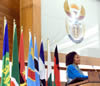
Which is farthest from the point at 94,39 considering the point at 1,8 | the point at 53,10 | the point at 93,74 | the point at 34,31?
the point at 93,74

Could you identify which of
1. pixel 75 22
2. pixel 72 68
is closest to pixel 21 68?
pixel 72 68

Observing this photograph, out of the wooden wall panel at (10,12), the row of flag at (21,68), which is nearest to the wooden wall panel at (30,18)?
the wooden wall panel at (10,12)

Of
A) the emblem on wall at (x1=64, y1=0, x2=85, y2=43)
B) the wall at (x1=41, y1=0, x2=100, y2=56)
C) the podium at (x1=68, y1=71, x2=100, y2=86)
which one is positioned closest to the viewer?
the podium at (x1=68, y1=71, x2=100, y2=86)

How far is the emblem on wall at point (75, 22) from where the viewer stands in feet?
26.5

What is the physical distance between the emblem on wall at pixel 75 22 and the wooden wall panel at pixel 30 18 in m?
1.19

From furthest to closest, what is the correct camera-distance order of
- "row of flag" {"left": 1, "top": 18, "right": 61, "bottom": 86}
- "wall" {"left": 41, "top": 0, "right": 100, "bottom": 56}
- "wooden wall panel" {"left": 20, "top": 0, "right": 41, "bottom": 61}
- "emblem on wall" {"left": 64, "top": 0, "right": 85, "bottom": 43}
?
"emblem on wall" {"left": 64, "top": 0, "right": 85, "bottom": 43}
"wall" {"left": 41, "top": 0, "right": 100, "bottom": 56}
"wooden wall panel" {"left": 20, "top": 0, "right": 41, "bottom": 61}
"row of flag" {"left": 1, "top": 18, "right": 61, "bottom": 86}

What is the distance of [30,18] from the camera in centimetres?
699

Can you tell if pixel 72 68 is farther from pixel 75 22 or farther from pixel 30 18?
pixel 75 22

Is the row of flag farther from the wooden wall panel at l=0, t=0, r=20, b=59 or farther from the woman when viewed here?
the wooden wall panel at l=0, t=0, r=20, b=59

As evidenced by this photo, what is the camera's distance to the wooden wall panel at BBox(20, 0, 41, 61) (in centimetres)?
692

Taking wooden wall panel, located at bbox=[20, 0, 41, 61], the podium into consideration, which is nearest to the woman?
the podium

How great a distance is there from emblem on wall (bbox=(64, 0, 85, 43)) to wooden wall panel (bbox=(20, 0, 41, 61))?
46.9 inches

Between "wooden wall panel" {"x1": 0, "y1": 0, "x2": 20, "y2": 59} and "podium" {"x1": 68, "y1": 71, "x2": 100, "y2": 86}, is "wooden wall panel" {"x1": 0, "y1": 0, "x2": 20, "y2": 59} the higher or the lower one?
the higher one

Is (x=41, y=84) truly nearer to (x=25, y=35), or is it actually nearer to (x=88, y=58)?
(x=25, y=35)
